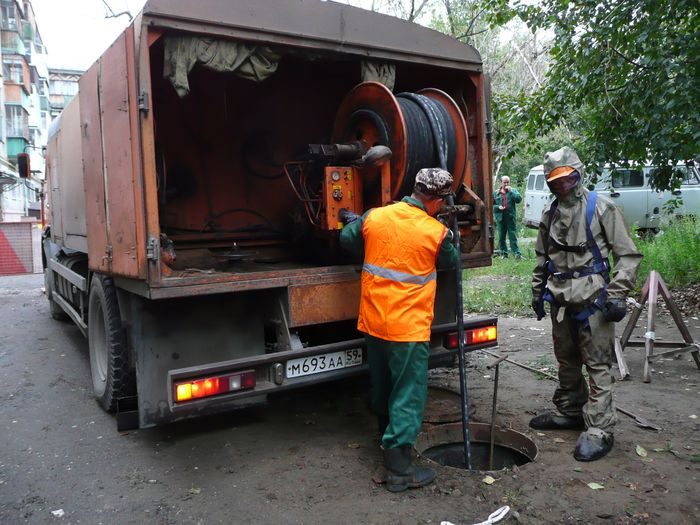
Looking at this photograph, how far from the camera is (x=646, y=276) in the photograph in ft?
28.1

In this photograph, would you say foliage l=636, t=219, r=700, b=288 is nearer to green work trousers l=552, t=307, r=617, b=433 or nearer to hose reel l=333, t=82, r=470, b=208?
green work trousers l=552, t=307, r=617, b=433

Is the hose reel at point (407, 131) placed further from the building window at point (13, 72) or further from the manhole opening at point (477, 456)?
the building window at point (13, 72)

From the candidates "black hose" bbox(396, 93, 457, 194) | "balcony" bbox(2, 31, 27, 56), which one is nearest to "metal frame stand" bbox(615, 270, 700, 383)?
"black hose" bbox(396, 93, 457, 194)

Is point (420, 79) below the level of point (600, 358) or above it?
above

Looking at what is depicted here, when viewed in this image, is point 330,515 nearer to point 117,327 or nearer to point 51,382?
point 117,327

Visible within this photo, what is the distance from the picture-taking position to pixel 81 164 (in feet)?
16.0

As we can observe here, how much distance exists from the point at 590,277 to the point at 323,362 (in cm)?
172

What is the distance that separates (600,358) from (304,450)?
76.4 inches

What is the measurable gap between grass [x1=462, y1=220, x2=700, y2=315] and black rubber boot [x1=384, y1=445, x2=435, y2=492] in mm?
4852

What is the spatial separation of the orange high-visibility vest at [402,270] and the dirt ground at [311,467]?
0.89 meters

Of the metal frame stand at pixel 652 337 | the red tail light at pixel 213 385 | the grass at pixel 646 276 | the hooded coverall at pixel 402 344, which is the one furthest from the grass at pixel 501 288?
the red tail light at pixel 213 385

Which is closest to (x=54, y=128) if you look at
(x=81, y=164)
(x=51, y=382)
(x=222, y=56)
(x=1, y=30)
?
(x=81, y=164)

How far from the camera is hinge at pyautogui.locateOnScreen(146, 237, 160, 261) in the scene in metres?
3.23

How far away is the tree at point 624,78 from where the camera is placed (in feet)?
19.7
